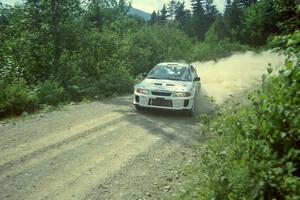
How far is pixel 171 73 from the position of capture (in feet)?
40.2

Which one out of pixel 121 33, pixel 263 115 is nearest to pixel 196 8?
pixel 121 33

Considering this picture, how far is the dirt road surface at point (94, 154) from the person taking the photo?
575cm

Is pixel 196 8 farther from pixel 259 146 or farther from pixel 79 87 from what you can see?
pixel 259 146

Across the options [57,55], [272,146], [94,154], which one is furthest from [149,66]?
[272,146]

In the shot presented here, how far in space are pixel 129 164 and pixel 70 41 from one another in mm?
11861

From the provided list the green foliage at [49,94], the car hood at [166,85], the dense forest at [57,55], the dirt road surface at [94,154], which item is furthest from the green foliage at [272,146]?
the green foliage at [49,94]

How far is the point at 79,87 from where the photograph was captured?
52.8 ft

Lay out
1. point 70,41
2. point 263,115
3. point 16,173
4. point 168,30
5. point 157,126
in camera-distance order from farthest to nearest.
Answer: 1. point 168,30
2. point 70,41
3. point 157,126
4. point 16,173
5. point 263,115

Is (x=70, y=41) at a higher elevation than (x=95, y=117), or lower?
higher

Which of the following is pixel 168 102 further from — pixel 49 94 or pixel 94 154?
pixel 49 94

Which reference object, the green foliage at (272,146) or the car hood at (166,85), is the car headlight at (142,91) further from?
the green foliage at (272,146)

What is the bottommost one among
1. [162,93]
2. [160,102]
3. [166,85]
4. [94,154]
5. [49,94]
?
[94,154]

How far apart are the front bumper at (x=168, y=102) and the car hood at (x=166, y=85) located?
0.27 meters

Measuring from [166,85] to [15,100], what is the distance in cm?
504
